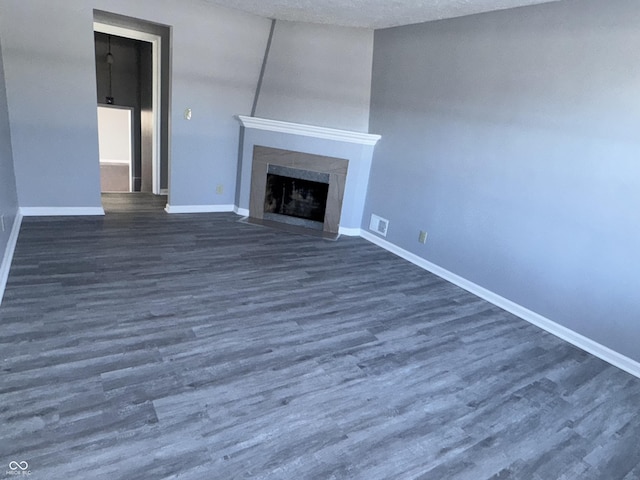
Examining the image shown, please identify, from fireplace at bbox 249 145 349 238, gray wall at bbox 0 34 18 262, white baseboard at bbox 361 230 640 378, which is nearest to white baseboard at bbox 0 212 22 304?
gray wall at bbox 0 34 18 262

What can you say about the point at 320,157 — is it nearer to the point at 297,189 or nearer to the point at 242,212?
the point at 297,189

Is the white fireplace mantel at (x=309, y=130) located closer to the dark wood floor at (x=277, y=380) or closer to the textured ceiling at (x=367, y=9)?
the textured ceiling at (x=367, y=9)

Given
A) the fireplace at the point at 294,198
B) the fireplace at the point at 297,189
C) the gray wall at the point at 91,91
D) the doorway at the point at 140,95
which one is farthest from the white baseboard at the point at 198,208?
the doorway at the point at 140,95

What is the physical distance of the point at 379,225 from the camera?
4723 millimetres

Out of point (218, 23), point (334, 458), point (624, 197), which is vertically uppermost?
point (218, 23)

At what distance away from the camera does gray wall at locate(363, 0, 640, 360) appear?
268 cm

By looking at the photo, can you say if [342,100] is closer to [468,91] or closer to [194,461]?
[468,91]

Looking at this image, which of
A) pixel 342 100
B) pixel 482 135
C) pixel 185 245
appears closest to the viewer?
pixel 482 135

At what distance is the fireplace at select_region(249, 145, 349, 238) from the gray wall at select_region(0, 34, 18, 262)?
2420mm

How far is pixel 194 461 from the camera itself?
163 cm

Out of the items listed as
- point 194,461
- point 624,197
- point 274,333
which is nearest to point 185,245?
point 274,333

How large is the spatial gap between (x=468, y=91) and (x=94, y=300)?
3481mm

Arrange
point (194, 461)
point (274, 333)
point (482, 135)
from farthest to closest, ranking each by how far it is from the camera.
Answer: point (482, 135) < point (274, 333) < point (194, 461)

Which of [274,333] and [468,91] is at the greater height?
[468,91]
